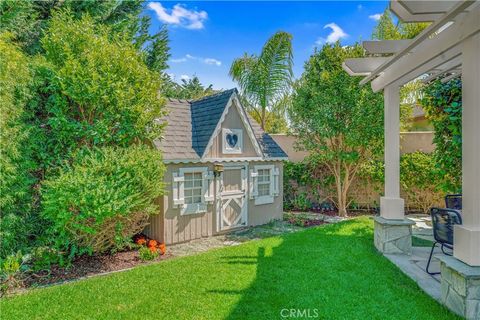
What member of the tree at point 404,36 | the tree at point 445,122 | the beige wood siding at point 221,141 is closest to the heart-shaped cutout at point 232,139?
the beige wood siding at point 221,141

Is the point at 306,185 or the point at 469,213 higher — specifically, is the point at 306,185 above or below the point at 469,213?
below

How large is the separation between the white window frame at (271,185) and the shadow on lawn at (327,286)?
9.64 ft

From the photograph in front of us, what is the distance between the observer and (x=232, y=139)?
350 inches

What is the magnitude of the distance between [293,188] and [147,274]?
7.88 m

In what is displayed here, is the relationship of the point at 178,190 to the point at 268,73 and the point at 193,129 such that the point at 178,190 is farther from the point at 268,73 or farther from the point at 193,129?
the point at 268,73

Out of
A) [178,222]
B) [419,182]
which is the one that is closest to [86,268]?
[178,222]

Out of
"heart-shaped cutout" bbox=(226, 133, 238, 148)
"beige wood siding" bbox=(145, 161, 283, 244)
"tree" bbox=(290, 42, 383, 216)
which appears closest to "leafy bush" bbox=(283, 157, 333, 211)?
"tree" bbox=(290, 42, 383, 216)

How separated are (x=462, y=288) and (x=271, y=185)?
6.76m

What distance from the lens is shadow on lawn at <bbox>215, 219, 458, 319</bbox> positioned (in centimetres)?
374

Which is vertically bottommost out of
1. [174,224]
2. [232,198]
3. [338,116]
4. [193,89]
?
[174,224]

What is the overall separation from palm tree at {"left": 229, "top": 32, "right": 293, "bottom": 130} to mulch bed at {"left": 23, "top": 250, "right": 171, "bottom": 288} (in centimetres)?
931

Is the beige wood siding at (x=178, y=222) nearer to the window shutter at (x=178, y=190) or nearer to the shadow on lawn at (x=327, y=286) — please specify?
the window shutter at (x=178, y=190)

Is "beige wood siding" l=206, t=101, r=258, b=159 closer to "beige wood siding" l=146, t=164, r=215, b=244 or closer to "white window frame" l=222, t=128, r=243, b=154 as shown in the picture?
"white window frame" l=222, t=128, r=243, b=154

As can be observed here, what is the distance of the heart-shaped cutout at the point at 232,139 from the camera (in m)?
8.80
